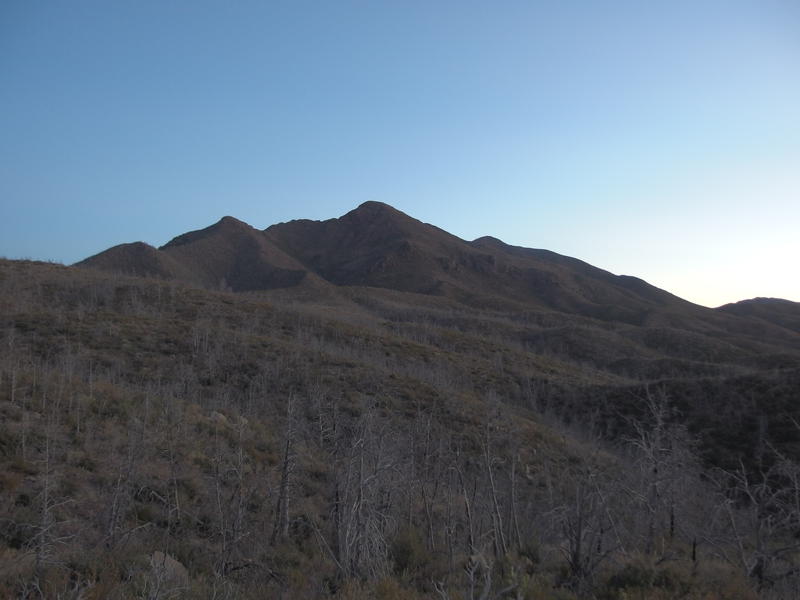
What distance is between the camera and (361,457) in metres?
5.99

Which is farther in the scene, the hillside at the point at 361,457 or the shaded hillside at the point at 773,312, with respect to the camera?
the shaded hillside at the point at 773,312

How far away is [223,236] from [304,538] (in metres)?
105

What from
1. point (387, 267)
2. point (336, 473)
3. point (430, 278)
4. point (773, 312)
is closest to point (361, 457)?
point (336, 473)

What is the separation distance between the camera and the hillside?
19.4 feet

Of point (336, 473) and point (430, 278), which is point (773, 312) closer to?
point (430, 278)

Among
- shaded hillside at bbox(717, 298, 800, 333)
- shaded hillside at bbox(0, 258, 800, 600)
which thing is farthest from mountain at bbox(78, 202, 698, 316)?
shaded hillside at bbox(0, 258, 800, 600)

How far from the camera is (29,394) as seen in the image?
33.8 feet

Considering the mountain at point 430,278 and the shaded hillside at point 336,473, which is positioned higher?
the mountain at point 430,278

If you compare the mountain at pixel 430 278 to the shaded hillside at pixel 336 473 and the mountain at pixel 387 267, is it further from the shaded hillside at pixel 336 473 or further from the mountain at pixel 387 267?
the shaded hillside at pixel 336 473

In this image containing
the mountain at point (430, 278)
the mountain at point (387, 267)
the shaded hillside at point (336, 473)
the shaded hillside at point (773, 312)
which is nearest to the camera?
the shaded hillside at point (336, 473)

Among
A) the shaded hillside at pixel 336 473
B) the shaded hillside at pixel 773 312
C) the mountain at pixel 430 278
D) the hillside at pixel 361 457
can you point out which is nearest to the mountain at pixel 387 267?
→ the mountain at pixel 430 278

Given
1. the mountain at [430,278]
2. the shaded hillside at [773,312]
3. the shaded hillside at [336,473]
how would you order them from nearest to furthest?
the shaded hillside at [336,473] < the mountain at [430,278] < the shaded hillside at [773,312]

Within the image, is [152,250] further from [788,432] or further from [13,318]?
[788,432]

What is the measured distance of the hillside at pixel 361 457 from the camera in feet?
19.4
